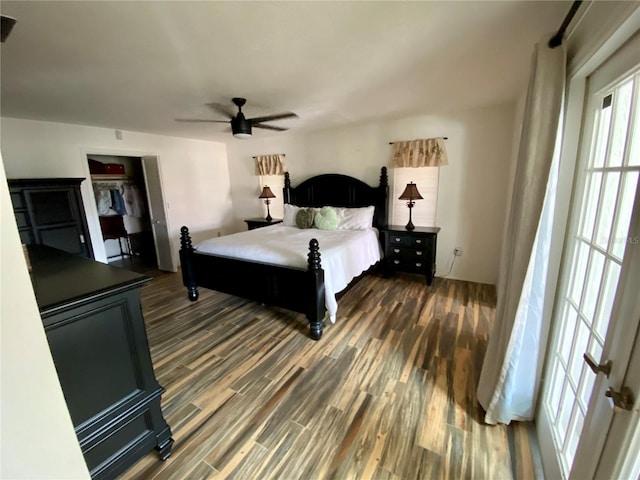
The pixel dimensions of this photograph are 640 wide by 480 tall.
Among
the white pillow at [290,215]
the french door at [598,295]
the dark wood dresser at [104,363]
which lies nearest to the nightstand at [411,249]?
the white pillow at [290,215]

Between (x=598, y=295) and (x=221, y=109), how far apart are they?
3.48 metres

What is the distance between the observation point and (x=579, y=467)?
863 mm

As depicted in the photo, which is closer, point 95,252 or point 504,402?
point 504,402

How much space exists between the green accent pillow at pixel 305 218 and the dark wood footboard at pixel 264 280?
1406 millimetres

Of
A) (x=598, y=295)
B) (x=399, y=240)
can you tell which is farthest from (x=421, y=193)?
(x=598, y=295)

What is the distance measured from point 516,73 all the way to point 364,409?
9.80 feet

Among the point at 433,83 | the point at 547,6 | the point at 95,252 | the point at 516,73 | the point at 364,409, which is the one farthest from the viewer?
the point at 95,252

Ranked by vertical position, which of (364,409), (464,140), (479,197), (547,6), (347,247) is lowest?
(364,409)

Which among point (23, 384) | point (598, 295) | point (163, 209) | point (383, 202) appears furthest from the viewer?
point (163, 209)

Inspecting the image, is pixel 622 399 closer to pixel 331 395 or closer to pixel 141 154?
pixel 331 395

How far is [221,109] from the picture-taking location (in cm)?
309

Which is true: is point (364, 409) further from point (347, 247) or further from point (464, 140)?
point (464, 140)

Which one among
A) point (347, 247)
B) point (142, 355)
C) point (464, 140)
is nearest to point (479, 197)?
point (464, 140)

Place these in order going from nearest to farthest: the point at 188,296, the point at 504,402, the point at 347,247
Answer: the point at 504,402
the point at 347,247
the point at 188,296
